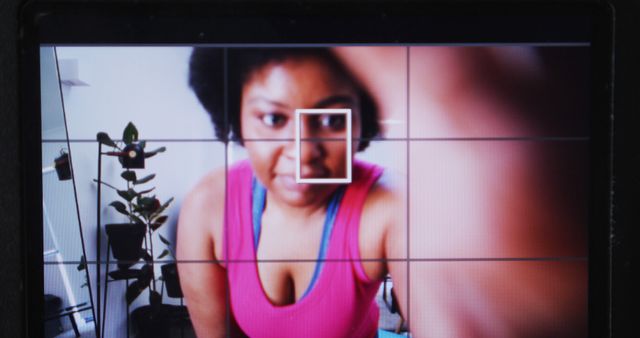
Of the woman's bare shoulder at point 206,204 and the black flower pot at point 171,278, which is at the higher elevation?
the woman's bare shoulder at point 206,204

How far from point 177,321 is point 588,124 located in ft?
5.87

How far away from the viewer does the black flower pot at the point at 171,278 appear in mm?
1983

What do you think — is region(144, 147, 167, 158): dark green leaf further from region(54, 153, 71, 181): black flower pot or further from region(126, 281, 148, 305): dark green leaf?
region(126, 281, 148, 305): dark green leaf

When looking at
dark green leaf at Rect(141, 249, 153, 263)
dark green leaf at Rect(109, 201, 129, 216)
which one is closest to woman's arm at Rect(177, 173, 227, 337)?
dark green leaf at Rect(141, 249, 153, 263)

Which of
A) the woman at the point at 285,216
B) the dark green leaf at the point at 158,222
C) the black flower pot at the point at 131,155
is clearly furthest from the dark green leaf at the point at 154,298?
the black flower pot at the point at 131,155

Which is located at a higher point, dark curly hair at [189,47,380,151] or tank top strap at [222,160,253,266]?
dark curly hair at [189,47,380,151]

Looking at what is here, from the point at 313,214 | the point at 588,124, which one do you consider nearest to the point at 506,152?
the point at 588,124

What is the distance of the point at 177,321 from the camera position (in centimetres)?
200

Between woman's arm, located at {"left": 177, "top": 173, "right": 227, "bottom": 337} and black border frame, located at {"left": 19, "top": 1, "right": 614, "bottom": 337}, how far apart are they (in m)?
0.56

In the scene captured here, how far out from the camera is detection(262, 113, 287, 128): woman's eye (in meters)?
1.96

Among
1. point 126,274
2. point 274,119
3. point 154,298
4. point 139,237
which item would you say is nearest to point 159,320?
point 154,298

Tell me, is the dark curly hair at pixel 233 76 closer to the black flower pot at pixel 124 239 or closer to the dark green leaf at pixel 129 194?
the dark green leaf at pixel 129 194

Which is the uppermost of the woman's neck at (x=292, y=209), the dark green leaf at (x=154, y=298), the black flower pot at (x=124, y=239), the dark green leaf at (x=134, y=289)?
the woman's neck at (x=292, y=209)
